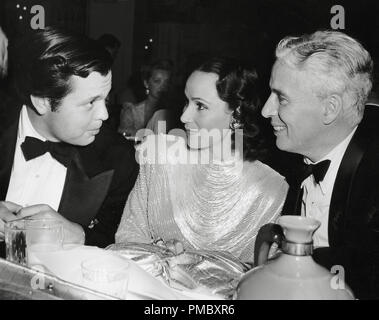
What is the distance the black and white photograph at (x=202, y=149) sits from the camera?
1.16 meters

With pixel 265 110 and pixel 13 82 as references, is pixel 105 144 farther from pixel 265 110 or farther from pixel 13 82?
pixel 265 110

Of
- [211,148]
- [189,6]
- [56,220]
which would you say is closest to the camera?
[56,220]

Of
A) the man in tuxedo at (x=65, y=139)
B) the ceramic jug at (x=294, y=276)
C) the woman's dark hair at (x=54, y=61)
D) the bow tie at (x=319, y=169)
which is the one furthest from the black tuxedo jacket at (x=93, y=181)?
the ceramic jug at (x=294, y=276)

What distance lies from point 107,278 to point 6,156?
0.82 metres

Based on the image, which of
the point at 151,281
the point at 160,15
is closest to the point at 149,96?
the point at 160,15

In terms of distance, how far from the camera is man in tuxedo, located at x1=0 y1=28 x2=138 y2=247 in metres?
1.38

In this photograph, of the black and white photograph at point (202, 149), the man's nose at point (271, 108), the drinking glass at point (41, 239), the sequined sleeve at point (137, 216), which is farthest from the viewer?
the sequined sleeve at point (137, 216)

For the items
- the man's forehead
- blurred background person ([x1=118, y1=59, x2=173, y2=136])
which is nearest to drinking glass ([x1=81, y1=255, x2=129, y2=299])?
the man's forehead

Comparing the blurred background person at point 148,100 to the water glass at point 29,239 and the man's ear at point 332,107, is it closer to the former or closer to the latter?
the man's ear at point 332,107

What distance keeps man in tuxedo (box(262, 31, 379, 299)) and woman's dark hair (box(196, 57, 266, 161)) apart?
0.66 feet

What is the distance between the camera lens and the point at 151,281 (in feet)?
2.91

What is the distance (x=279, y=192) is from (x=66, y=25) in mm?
959

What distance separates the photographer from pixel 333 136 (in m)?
1.41

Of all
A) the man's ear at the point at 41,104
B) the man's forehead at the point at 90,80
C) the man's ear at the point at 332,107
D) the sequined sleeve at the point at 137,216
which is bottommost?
the sequined sleeve at the point at 137,216
